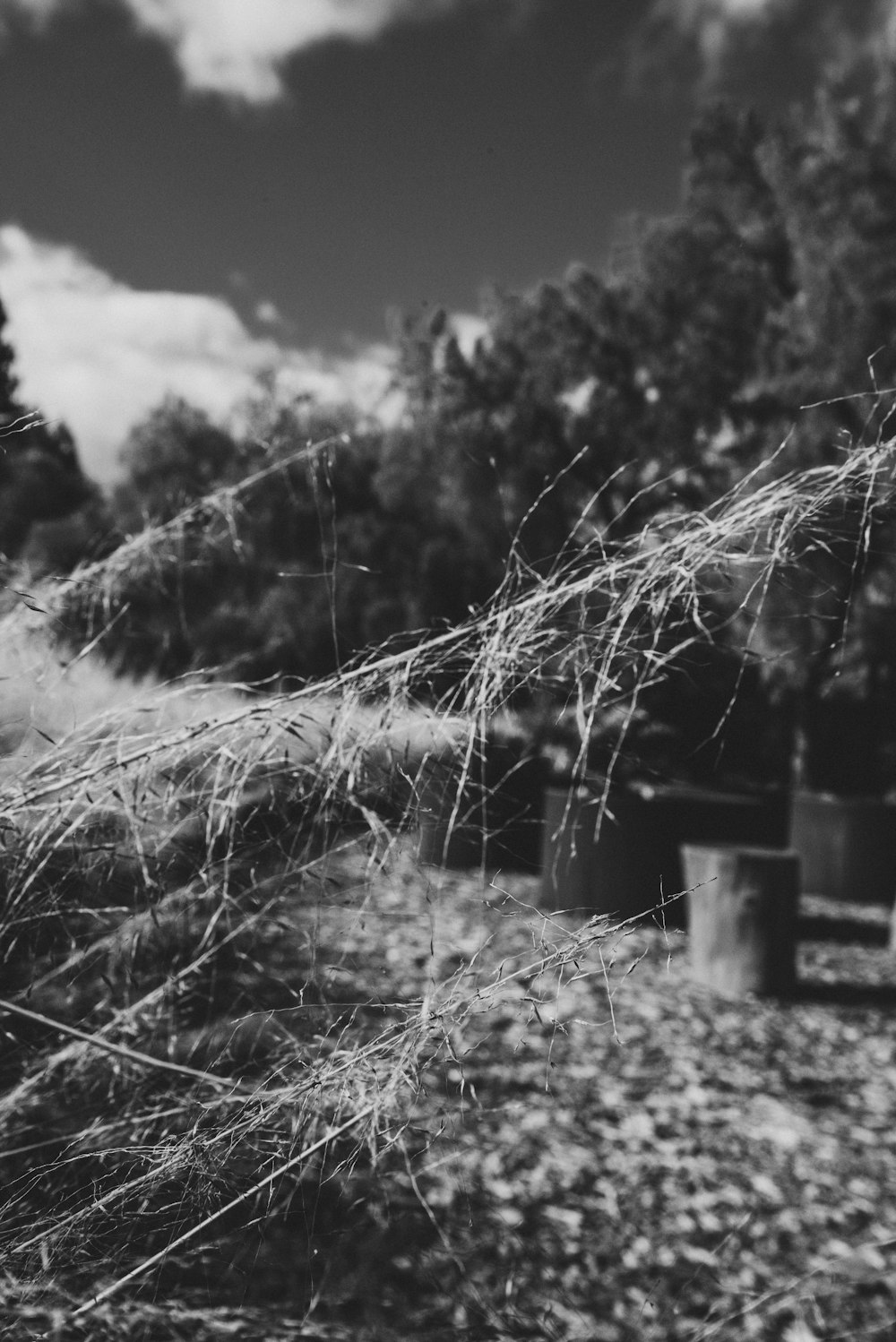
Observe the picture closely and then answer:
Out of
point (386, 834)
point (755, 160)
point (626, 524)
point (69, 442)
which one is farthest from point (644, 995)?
point (69, 442)

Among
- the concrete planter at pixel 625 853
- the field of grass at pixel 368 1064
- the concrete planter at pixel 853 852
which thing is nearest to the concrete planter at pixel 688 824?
the concrete planter at pixel 625 853

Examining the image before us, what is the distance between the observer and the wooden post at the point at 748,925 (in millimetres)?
4879

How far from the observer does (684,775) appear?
968 cm

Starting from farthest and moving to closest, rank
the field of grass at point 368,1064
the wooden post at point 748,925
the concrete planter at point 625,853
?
the concrete planter at point 625,853
the wooden post at point 748,925
the field of grass at point 368,1064

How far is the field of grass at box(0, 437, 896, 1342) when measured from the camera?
4.11 ft

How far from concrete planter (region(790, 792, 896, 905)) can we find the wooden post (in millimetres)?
3832

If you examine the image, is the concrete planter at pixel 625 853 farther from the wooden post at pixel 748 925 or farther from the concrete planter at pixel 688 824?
the wooden post at pixel 748 925

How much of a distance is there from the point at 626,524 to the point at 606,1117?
23.8ft

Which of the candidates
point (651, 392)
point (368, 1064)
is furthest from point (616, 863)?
point (651, 392)

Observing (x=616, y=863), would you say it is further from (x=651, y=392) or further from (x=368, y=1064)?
(x=651, y=392)

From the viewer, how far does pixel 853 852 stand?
27.7ft

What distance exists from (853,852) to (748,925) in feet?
13.6

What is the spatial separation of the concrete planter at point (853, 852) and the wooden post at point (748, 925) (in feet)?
12.6

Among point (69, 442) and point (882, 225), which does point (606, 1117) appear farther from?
point (69, 442)
